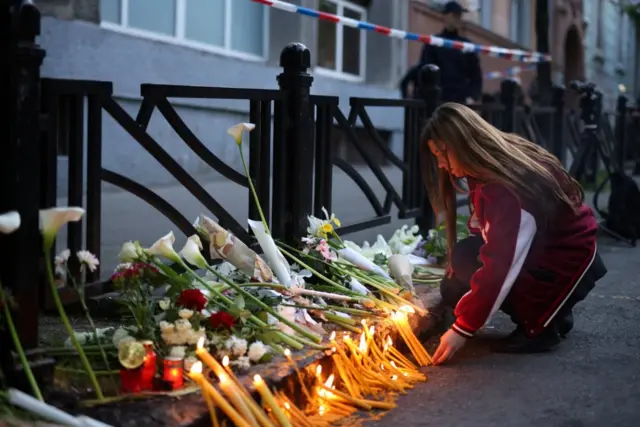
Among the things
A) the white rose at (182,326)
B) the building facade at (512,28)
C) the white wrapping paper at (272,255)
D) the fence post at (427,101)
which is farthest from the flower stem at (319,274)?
the building facade at (512,28)

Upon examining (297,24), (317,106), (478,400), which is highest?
(297,24)

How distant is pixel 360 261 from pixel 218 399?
1678 millimetres

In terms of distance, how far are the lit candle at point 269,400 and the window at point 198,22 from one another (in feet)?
23.8

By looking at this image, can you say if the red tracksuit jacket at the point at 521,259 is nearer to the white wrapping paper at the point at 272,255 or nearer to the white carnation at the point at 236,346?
the white wrapping paper at the point at 272,255

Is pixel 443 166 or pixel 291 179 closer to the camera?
pixel 443 166

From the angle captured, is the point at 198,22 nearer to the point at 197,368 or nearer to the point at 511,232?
the point at 511,232

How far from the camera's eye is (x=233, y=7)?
11594mm

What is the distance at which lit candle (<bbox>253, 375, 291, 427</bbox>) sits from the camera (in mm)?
2586

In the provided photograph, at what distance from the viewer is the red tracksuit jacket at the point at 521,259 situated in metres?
3.41

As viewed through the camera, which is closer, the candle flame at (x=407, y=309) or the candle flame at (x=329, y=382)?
the candle flame at (x=329, y=382)

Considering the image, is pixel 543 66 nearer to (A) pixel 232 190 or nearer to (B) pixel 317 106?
(A) pixel 232 190

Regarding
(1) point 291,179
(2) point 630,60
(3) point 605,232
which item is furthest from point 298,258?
(2) point 630,60

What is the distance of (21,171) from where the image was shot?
8.13ft

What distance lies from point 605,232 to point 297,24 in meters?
6.02
